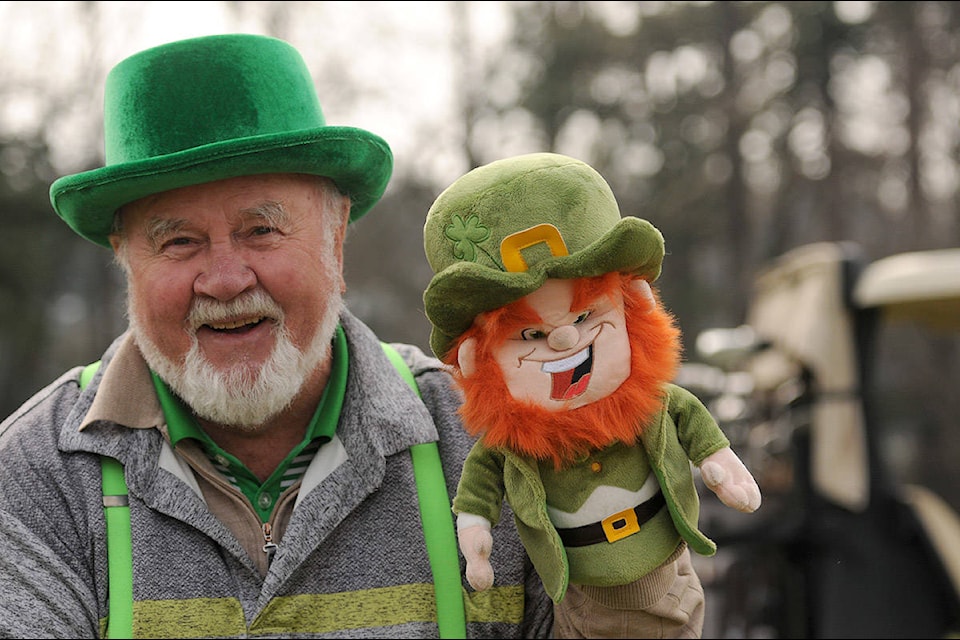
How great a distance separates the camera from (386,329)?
1644 centimetres

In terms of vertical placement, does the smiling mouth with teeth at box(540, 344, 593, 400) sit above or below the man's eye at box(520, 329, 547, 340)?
below

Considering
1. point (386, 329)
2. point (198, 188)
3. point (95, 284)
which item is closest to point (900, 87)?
point (386, 329)

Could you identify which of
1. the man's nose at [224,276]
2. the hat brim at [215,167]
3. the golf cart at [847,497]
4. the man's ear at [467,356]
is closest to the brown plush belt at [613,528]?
the man's ear at [467,356]

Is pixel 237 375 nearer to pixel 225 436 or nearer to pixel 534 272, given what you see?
pixel 225 436

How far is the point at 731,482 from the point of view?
1556 millimetres

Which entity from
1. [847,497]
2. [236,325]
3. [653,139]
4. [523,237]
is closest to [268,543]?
[236,325]

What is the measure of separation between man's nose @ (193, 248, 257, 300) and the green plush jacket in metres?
0.73

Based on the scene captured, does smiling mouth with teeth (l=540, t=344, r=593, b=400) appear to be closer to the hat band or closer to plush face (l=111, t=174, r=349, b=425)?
the hat band

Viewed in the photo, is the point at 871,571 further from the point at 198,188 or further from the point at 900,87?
the point at 900,87

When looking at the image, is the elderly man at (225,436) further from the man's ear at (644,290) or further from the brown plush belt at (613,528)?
the man's ear at (644,290)

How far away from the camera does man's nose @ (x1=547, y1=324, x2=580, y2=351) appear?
156 cm

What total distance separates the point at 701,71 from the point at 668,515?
1526 centimetres

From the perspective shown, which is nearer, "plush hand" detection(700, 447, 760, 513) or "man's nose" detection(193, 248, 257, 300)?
"plush hand" detection(700, 447, 760, 513)

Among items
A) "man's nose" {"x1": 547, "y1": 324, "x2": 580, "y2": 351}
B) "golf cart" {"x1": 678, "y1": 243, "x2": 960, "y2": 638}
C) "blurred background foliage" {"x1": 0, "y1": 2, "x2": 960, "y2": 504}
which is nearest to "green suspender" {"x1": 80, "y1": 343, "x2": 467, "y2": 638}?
"man's nose" {"x1": 547, "y1": 324, "x2": 580, "y2": 351}
